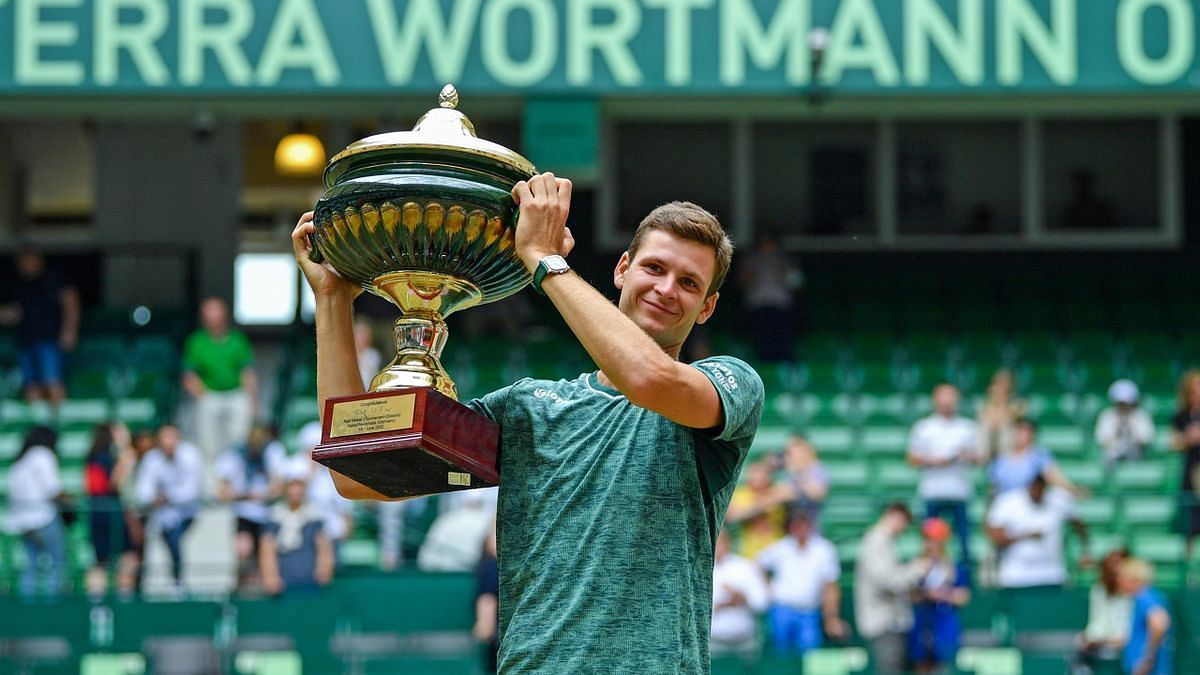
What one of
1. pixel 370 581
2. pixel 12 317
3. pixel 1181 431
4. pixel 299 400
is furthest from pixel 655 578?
pixel 12 317

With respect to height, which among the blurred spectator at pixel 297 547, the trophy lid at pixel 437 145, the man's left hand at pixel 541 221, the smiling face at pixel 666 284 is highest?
the trophy lid at pixel 437 145

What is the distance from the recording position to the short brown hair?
11.2 ft

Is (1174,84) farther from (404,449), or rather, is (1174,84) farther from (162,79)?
(404,449)

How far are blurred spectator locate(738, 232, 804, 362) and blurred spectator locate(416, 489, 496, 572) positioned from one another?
396cm

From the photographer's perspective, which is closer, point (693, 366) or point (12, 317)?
point (693, 366)

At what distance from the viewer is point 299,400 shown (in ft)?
49.5

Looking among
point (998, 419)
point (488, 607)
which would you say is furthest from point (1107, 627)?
point (488, 607)

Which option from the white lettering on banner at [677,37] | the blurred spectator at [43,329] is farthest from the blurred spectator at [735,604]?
the blurred spectator at [43,329]

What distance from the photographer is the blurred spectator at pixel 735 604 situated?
10.8 metres

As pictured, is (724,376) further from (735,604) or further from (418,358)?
(735,604)

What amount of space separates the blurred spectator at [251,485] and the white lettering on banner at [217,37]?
287 cm

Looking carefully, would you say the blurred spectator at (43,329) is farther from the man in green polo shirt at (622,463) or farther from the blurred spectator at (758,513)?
the man in green polo shirt at (622,463)

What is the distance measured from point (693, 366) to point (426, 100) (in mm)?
11027

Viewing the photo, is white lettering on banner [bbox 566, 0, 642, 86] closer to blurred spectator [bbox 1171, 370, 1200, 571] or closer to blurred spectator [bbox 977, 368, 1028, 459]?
blurred spectator [bbox 977, 368, 1028, 459]
